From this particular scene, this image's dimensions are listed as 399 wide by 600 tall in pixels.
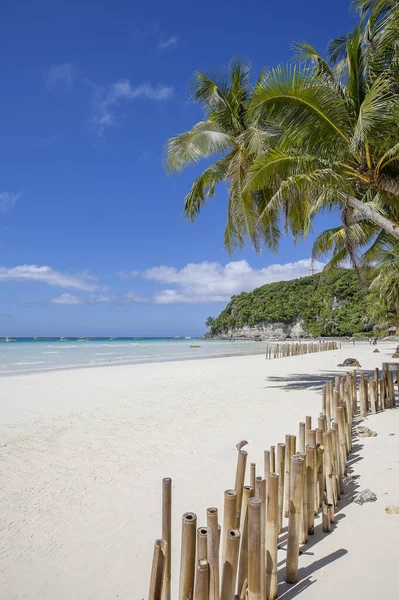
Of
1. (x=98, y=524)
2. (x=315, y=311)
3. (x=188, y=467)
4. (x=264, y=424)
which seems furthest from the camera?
(x=315, y=311)

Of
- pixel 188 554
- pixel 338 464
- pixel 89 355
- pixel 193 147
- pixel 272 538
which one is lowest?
pixel 89 355

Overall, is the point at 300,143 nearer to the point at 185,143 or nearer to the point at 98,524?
the point at 185,143

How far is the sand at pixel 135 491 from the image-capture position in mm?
2527

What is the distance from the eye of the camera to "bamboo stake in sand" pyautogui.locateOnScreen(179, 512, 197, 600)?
190 centimetres

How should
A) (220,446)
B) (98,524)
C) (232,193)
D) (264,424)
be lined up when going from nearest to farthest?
1. (98,524)
2. (220,446)
3. (264,424)
4. (232,193)

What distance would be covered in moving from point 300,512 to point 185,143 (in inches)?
377

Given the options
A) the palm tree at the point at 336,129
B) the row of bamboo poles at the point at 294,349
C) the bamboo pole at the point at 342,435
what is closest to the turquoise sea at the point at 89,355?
the row of bamboo poles at the point at 294,349

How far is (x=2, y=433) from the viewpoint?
667 centimetres

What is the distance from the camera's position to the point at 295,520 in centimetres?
250

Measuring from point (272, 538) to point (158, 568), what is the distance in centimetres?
72

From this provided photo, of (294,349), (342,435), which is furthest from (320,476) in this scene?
(294,349)

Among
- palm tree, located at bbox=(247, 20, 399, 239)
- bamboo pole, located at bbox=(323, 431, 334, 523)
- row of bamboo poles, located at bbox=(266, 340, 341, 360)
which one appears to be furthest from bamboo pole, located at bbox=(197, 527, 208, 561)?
row of bamboo poles, located at bbox=(266, 340, 341, 360)

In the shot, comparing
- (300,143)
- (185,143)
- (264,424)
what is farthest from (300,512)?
(185,143)

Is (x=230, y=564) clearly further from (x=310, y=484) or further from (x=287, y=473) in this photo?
(x=287, y=473)
